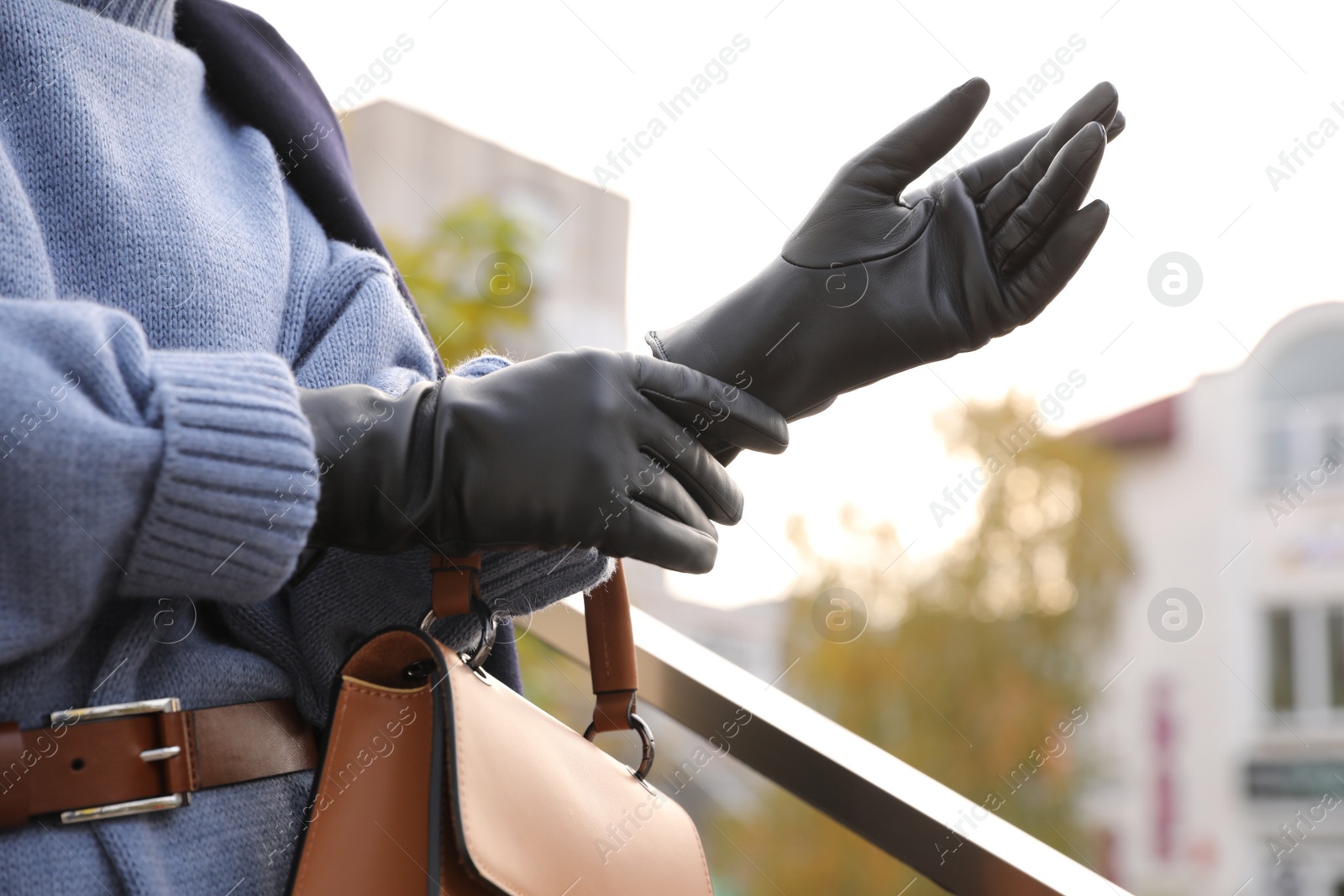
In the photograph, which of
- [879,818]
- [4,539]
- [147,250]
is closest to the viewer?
[4,539]

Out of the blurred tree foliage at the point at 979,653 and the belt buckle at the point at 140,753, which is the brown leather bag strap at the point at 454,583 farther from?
the blurred tree foliage at the point at 979,653

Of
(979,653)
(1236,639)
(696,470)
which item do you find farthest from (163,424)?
(1236,639)

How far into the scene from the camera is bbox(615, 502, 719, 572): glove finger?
0.59m

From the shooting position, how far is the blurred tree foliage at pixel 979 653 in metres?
7.96

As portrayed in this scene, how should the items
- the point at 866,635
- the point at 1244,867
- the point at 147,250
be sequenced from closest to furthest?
the point at 147,250, the point at 866,635, the point at 1244,867

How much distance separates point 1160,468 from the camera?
472 inches

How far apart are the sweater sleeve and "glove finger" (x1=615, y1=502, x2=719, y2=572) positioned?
0.17 meters

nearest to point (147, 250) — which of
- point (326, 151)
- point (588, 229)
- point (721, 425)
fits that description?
point (326, 151)

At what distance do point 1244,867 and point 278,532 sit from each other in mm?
12135

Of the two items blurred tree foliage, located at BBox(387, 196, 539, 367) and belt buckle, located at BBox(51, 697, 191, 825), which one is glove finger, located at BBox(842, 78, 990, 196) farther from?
blurred tree foliage, located at BBox(387, 196, 539, 367)

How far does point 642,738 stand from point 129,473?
34 centimetres

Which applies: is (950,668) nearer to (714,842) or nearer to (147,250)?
(714,842)

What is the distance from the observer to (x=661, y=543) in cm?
60

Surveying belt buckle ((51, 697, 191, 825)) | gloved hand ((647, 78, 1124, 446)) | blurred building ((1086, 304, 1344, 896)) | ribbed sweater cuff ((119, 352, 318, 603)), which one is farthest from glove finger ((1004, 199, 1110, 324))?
blurred building ((1086, 304, 1344, 896))
